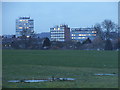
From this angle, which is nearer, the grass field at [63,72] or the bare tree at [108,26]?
the grass field at [63,72]

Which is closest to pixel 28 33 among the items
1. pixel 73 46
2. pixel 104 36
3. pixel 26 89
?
pixel 73 46

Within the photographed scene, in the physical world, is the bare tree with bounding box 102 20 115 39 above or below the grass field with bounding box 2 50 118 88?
above

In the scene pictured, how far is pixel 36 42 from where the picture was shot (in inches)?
5148

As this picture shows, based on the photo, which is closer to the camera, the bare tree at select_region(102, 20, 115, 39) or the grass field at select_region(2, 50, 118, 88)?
the grass field at select_region(2, 50, 118, 88)

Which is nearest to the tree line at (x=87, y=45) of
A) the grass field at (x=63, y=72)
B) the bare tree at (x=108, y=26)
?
the bare tree at (x=108, y=26)

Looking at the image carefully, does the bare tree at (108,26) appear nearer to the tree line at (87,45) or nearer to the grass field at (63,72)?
the tree line at (87,45)

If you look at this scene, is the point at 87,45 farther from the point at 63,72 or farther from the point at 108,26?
the point at 63,72

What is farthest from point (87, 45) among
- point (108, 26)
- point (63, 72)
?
point (63, 72)

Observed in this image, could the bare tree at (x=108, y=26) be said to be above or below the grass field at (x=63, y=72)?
above

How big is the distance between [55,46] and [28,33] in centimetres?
2659

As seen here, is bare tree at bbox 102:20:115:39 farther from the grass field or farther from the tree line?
the grass field

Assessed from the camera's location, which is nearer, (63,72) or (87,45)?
(63,72)

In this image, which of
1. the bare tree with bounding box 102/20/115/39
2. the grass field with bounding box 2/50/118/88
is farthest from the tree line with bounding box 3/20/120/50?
the grass field with bounding box 2/50/118/88

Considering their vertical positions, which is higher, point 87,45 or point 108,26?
point 108,26
